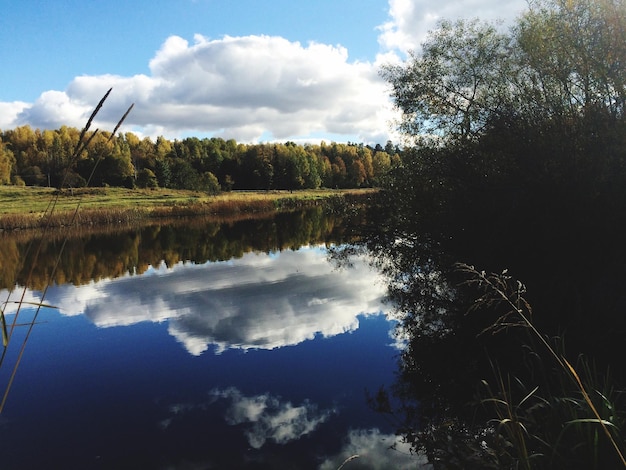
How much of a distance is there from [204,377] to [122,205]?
4444 centimetres

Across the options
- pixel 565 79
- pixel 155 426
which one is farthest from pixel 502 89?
pixel 155 426

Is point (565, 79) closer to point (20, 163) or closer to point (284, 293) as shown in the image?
point (284, 293)

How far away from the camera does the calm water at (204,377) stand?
5.89m

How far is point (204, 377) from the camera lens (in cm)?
821

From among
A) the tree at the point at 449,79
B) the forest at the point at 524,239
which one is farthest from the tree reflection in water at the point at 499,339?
the tree at the point at 449,79

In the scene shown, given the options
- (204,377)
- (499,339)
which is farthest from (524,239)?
(204,377)

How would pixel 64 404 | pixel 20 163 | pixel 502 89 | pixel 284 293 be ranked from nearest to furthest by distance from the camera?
pixel 64 404
pixel 284 293
pixel 502 89
pixel 20 163

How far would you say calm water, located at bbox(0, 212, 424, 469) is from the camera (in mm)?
5887

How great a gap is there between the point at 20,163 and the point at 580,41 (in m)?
98.5

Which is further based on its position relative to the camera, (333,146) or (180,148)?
(333,146)

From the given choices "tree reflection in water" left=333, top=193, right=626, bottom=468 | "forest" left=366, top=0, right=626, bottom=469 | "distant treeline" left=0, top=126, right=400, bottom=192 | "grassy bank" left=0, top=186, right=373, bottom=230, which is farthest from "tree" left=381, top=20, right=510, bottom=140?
"distant treeline" left=0, top=126, right=400, bottom=192

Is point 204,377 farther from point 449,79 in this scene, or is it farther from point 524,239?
point 449,79

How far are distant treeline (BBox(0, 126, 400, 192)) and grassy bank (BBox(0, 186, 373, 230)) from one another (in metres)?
A: 7.26

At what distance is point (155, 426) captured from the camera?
6.53 m
